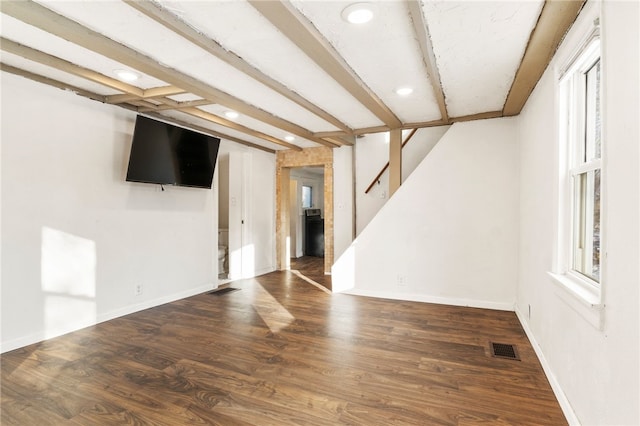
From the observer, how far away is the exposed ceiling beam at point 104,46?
67.9 inches

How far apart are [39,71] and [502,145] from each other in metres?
4.58

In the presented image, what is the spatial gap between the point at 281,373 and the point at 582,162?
2344 mm

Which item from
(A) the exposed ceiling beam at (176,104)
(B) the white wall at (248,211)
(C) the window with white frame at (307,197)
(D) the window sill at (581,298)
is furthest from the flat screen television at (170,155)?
(C) the window with white frame at (307,197)

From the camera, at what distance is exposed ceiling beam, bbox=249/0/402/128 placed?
166 centimetres

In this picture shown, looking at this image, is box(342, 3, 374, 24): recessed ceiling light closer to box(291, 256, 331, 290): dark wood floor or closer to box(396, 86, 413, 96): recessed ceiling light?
box(396, 86, 413, 96): recessed ceiling light

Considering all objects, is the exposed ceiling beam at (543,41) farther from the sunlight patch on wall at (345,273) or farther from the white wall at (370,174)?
the sunlight patch on wall at (345,273)

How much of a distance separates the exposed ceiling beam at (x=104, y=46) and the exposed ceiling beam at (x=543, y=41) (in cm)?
247

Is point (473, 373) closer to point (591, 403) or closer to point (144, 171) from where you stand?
point (591, 403)

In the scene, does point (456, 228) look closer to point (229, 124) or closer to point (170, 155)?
point (229, 124)

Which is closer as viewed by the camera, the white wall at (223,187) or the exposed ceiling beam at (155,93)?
the exposed ceiling beam at (155,93)

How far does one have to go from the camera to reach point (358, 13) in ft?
5.74

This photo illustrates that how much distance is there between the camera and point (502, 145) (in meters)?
3.64

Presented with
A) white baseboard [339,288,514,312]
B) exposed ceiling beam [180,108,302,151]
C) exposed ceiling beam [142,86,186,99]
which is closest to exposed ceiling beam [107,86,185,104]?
exposed ceiling beam [142,86,186,99]

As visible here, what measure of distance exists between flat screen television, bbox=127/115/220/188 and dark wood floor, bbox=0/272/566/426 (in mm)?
1551
